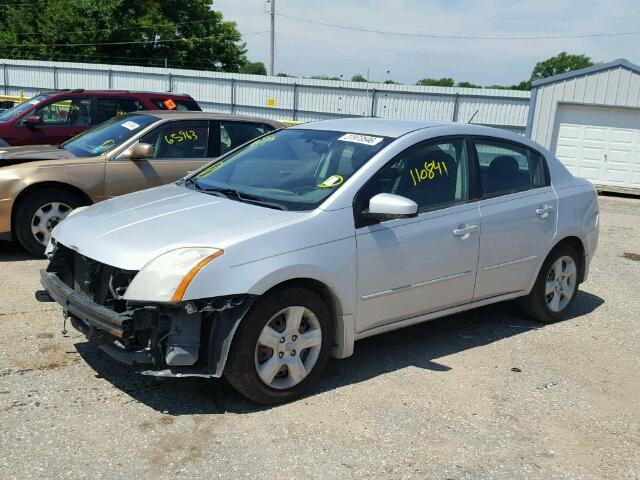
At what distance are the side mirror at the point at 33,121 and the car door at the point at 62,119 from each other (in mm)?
55

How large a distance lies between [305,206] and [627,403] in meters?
2.43

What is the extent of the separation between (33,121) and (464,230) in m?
7.27

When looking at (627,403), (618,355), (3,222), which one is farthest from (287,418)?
(3,222)

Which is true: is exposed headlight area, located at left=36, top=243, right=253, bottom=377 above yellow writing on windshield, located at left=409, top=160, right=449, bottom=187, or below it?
below

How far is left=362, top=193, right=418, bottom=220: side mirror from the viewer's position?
13.3ft

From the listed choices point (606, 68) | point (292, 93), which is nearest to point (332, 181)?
point (606, 68)

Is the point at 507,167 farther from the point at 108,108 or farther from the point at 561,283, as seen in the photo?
the point at 108,108

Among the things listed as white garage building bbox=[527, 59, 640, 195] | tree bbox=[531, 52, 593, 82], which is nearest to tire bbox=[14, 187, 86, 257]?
white garage building bbox=[527, 59, 640, 195]

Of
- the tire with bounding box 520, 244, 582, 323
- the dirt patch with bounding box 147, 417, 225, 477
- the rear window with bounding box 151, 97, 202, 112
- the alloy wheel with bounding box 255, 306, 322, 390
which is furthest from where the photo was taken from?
the rear window with bounding box 151, 97, 202, 112

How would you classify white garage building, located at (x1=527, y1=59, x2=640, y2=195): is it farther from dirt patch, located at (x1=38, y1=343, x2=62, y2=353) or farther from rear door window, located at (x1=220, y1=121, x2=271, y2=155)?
dirt patch, located at (x1=38, y1=343, x2=62, y2=353)

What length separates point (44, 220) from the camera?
6.96 metres

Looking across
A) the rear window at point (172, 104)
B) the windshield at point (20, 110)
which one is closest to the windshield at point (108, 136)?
the rear window at point (172, 104)

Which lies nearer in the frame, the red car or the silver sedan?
the silver sedan

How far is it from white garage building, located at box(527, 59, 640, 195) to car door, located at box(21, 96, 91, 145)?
12955 mm
